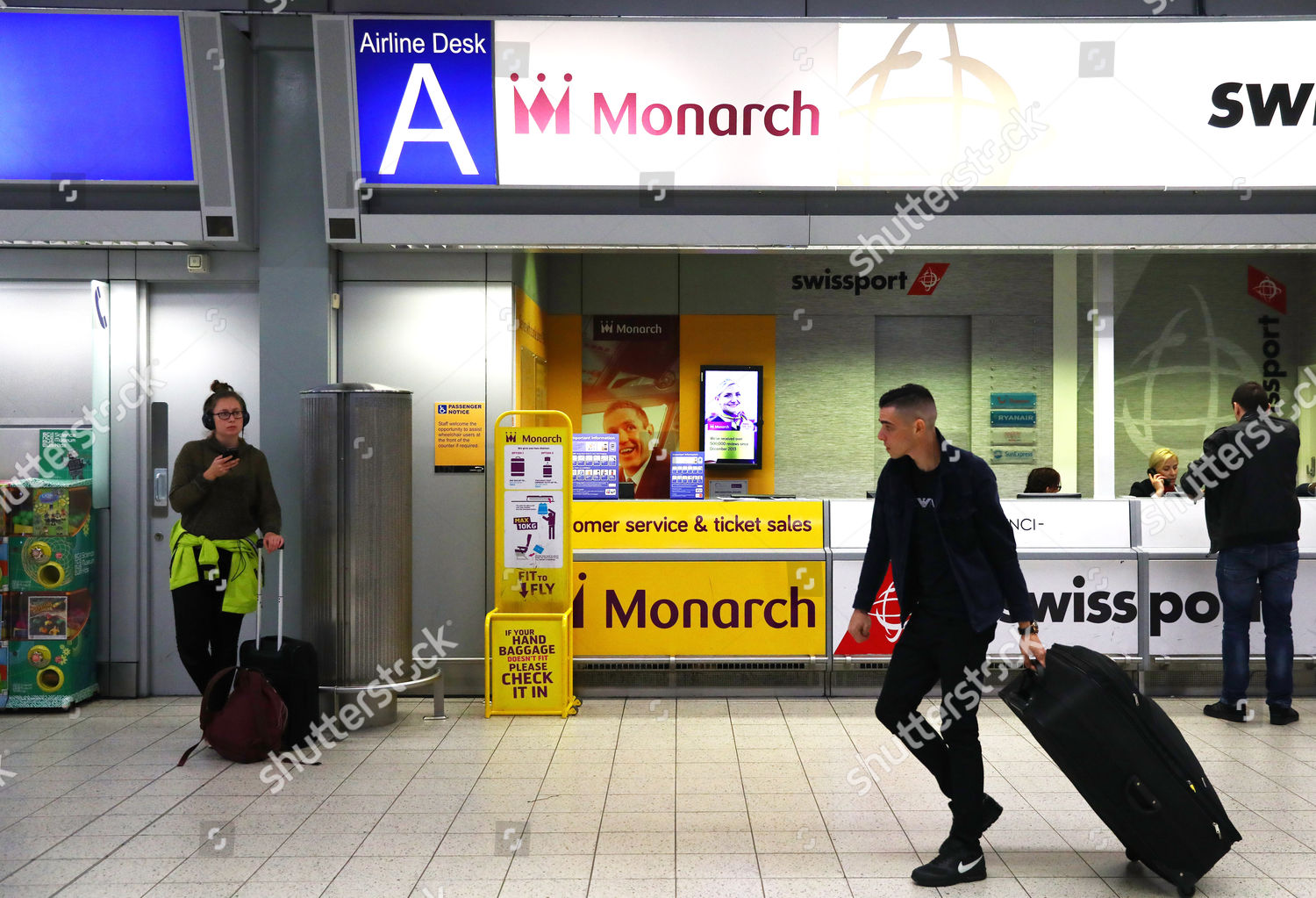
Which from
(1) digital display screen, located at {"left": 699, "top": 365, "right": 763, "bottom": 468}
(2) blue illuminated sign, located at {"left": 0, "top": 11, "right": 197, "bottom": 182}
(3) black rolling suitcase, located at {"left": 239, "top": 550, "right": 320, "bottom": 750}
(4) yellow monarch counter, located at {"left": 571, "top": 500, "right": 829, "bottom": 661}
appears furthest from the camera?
(1) digital display screen, located at {"left": 699, "top": 365, "right": 763, "bottom": 468}

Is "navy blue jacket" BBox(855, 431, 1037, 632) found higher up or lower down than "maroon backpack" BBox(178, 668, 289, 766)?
higher up

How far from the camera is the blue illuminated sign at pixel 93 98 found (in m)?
5.20

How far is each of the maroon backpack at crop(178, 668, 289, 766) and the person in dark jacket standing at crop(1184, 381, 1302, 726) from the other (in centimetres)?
482

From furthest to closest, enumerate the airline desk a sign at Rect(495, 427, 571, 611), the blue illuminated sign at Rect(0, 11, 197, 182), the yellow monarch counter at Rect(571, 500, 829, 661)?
the yellow monarch counter at Rect(571, 500, 829, 661), the airline desk a sign at Rect(495, 427, 571, 611), the blue illuminated sign at Rect(0, 11, 197, 182)

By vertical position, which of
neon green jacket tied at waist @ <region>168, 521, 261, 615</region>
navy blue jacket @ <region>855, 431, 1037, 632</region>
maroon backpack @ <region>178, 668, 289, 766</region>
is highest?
navy blue jacket @ <region>855, 431, 1037, 632</region>

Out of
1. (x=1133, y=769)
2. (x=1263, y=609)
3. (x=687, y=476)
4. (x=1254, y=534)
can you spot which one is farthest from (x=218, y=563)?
(x=1263, y=609)

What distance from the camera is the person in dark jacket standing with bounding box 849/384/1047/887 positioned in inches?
124

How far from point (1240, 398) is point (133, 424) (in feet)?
20.3

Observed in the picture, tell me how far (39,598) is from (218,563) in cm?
143

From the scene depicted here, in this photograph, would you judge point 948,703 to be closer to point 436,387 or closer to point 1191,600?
point 1191,600

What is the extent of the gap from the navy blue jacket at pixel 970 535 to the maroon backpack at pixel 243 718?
2.86m

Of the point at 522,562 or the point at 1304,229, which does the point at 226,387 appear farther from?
the point at 1304,229

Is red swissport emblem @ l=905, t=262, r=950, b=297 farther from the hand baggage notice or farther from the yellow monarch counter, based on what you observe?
the hand baggage notice

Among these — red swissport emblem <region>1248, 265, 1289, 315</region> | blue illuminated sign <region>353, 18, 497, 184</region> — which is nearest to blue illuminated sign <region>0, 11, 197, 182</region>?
blue illuminated sign <region>353, 18, 497, 184</region>
